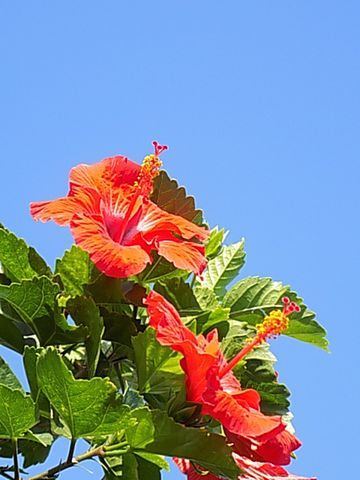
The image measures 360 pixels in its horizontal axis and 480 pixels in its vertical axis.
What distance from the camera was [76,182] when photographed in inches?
45.6

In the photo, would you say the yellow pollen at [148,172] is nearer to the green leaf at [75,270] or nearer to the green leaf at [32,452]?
the green leaf at [75,270]

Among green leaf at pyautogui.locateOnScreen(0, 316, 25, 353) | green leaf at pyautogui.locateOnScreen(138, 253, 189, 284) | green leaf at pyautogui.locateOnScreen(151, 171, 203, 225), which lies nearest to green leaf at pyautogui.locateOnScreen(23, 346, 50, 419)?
green leaf at pyautogui.locateOnScreen(0, 316, 25, 353)

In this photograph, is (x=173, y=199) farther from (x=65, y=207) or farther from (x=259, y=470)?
(x=259, y=470)

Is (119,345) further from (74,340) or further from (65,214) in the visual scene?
(65,214)

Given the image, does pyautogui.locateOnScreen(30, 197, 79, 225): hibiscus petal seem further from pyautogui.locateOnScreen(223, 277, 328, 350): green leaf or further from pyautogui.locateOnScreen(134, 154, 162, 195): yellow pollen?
pyautogui.locateOnScreen(223, 277, 328, 350): green leaf

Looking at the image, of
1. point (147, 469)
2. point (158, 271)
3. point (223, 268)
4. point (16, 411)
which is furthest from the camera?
point (223, 268)

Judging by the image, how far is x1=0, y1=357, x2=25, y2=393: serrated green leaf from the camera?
3.22ft

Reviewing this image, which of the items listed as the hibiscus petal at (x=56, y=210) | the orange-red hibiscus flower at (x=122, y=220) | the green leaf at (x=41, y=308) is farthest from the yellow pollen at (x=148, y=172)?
the green leaf at (x=41, y=308)

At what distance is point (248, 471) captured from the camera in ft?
3.49

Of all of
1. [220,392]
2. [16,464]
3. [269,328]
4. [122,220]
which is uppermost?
[122,220]

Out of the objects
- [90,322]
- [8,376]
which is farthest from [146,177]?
[8,376]

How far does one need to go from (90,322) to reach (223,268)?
13.0 inches

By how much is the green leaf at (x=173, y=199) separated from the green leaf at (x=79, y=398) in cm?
34

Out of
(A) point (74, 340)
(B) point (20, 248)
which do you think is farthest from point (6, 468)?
(B) point (20, 248)
